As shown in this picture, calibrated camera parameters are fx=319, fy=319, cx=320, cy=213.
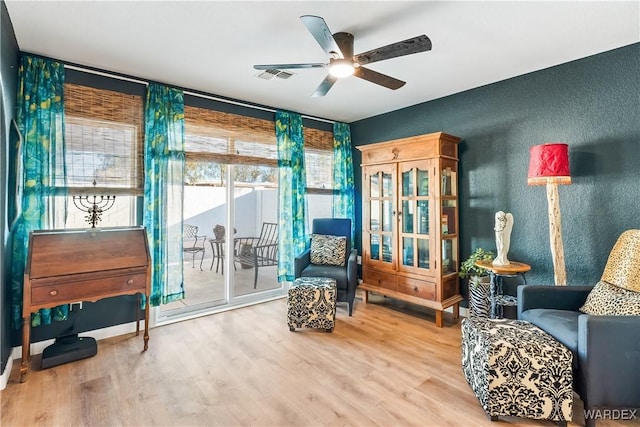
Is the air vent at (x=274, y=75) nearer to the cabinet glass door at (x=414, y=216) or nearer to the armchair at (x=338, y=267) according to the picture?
the cabinet glass door at (x=414, y=216)

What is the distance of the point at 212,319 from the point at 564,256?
3.56 m

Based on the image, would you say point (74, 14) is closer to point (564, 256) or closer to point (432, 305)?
point (432, 305)

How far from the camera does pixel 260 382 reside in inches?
89.5

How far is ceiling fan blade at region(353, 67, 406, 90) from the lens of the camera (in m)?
2.40

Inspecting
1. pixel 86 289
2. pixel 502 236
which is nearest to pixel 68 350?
pixel 86 289

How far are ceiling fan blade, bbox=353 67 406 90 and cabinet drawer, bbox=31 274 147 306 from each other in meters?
2.51

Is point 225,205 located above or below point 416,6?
below

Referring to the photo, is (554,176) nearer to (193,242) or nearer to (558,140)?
(558,140)

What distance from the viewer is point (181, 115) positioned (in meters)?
3.38

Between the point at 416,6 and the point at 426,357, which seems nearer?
the point at 416,6

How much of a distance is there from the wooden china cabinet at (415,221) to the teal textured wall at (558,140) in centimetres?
29

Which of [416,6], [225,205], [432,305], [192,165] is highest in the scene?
[416,6]

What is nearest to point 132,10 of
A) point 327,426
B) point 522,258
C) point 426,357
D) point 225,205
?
point 225,205

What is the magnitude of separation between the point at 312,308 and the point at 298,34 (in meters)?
2.39
